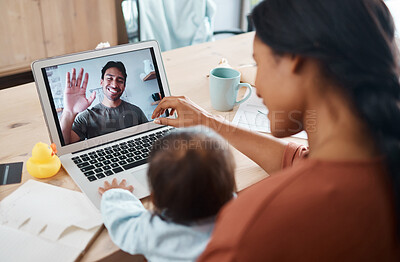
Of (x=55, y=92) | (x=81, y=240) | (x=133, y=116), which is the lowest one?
(x=81, y=240)

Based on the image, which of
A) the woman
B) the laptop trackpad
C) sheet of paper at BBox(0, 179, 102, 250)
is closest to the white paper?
sheet of paper at BBox(0, 179, 102, 250)

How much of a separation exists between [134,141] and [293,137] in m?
0.48

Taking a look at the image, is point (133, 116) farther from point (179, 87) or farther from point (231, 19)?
point (231, 19)

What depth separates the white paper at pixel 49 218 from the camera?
2.43 ft

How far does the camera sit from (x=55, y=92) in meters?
0.98

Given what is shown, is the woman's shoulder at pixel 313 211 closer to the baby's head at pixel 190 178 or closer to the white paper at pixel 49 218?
the baby's head at pixel 190 178

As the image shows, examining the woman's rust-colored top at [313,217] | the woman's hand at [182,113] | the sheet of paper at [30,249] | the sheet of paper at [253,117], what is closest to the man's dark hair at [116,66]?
the woman's hand at [182,113]

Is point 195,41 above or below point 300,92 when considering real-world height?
below

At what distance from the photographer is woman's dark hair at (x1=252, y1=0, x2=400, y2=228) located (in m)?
0.62

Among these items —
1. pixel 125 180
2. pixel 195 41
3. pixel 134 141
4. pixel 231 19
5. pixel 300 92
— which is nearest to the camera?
pixel 300 92

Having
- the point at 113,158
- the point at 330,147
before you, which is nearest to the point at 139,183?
the point at 113,158

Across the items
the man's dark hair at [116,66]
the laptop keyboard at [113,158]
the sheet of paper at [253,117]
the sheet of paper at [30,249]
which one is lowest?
the sheet of paper at [30,249]

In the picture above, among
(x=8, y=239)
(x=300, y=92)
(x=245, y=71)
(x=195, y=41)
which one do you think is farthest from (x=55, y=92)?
(x=195, y=41)

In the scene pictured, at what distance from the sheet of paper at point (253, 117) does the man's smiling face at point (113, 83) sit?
362 mm
